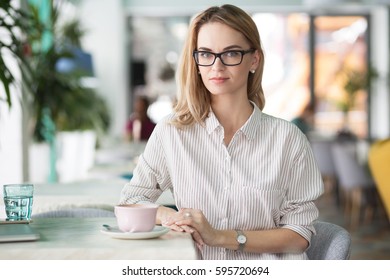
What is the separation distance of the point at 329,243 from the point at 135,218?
498mm

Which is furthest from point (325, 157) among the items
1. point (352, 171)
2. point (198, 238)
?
point (198, 238)

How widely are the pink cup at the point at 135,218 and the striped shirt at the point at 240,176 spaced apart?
223 mm

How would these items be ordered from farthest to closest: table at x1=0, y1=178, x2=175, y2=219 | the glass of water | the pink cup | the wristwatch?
table at x1=0, y1=178, x2=175, y2=219
the glass of water
the wristwatch
the pink cup

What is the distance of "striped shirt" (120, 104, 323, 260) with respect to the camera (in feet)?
5.68

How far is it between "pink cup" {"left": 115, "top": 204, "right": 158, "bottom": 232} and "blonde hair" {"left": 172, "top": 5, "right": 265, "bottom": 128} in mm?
325

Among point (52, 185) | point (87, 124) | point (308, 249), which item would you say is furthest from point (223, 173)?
point (87, 124)

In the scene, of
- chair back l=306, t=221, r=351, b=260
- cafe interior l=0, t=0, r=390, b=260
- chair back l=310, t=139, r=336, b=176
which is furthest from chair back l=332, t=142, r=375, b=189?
chair back l=306, t=221, r=351, b=260

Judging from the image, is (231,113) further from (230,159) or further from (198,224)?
(198,224)

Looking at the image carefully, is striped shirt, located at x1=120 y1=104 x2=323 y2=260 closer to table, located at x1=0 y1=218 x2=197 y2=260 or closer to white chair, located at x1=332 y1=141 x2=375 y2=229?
table, located at x1=0 y1=218 x2=197 y2=260

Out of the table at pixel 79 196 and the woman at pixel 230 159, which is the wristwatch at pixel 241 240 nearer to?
the woman at pixel 230 159

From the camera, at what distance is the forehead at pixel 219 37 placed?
1.71 metres

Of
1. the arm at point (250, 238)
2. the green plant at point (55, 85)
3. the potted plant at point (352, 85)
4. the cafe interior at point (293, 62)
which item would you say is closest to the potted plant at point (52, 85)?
the green plant at point (55, 85)
